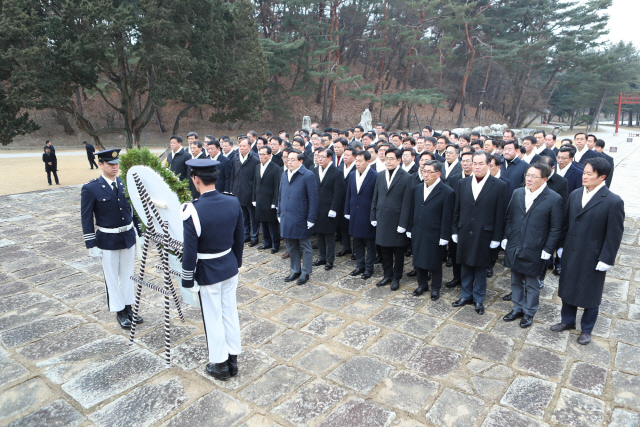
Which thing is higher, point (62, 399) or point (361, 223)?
point (361, 223)

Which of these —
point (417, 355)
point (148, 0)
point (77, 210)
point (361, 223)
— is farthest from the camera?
point (148, 0)

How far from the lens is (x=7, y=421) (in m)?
2.85

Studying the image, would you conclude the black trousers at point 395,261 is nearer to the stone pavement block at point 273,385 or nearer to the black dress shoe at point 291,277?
the black dress shoe at point 291,277

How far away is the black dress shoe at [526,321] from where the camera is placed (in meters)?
4.10

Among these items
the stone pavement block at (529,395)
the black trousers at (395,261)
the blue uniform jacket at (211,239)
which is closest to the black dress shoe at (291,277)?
the black trousers at (395,261)

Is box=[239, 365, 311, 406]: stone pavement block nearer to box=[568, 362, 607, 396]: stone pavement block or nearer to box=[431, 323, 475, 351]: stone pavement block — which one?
box=[431, 323, 475, 351]: stone pavement block

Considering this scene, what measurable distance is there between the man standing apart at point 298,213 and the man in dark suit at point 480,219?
187 centimetres

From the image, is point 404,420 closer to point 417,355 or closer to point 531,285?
point 417,355

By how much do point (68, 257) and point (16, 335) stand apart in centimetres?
245

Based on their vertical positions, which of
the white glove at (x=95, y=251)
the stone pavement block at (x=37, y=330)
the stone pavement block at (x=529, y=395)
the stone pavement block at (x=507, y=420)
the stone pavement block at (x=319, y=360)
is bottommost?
the stone pavement block at (x=37, y=330)

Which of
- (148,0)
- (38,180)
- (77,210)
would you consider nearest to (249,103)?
(148,0)

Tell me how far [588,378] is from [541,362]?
35cm

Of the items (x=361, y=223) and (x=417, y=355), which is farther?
(x=361, y=223)

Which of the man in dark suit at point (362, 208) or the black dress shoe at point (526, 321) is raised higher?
the man in dark suit at point (362, 208)
